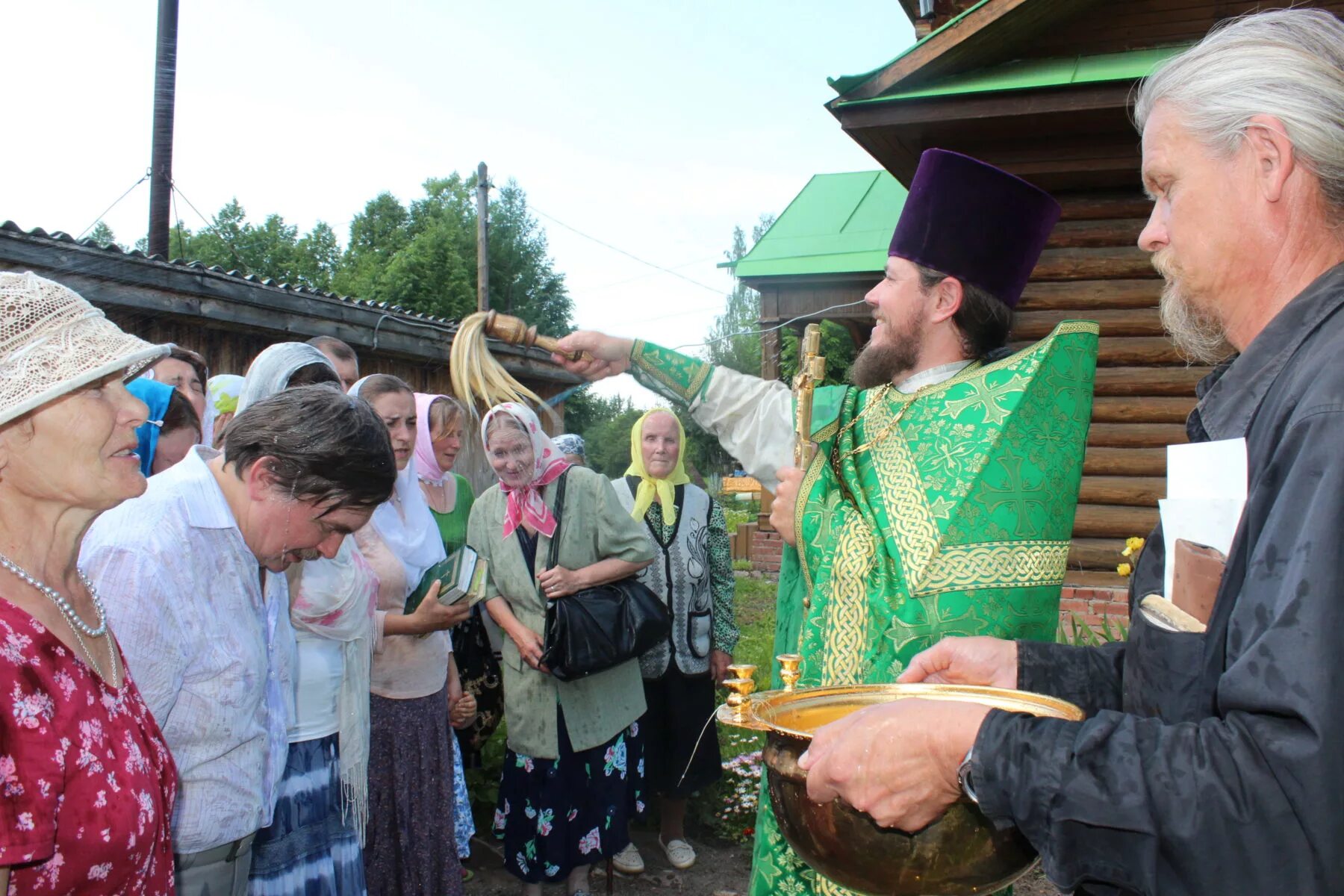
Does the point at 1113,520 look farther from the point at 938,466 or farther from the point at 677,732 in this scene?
the point at 938,466

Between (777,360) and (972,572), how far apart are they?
28.8ft

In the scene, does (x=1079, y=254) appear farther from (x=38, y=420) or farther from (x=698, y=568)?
(x=38, y=420)

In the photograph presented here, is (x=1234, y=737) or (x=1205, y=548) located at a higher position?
(x=1205, y=548)

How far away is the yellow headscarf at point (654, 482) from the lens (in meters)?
5.64

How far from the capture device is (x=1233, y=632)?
1160 mm

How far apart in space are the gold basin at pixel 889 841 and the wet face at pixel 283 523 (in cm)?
125

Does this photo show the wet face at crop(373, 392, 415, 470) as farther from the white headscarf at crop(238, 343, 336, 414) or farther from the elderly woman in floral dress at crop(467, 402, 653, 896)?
the white headscarf at crop(238, 343, 336, 414)

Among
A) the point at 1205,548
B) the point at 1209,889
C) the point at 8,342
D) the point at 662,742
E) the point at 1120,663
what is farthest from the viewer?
the point at 662,742

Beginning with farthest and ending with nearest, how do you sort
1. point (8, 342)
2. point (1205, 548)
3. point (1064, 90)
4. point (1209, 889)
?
point (1064, 90), point (8, 342), point (1205, 548), point (1209, 889)

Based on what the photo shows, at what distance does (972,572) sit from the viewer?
99.3 inches

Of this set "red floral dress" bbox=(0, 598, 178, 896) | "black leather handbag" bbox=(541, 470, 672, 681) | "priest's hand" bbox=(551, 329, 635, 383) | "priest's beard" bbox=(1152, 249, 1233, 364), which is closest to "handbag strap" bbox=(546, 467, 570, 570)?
"black leather handbag" bbox=(541, 470, 672, 681)

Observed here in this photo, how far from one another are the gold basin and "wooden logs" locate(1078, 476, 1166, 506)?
5.46m

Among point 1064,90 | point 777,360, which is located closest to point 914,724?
point 1064,90

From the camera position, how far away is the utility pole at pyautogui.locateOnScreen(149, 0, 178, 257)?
11.1 meters
